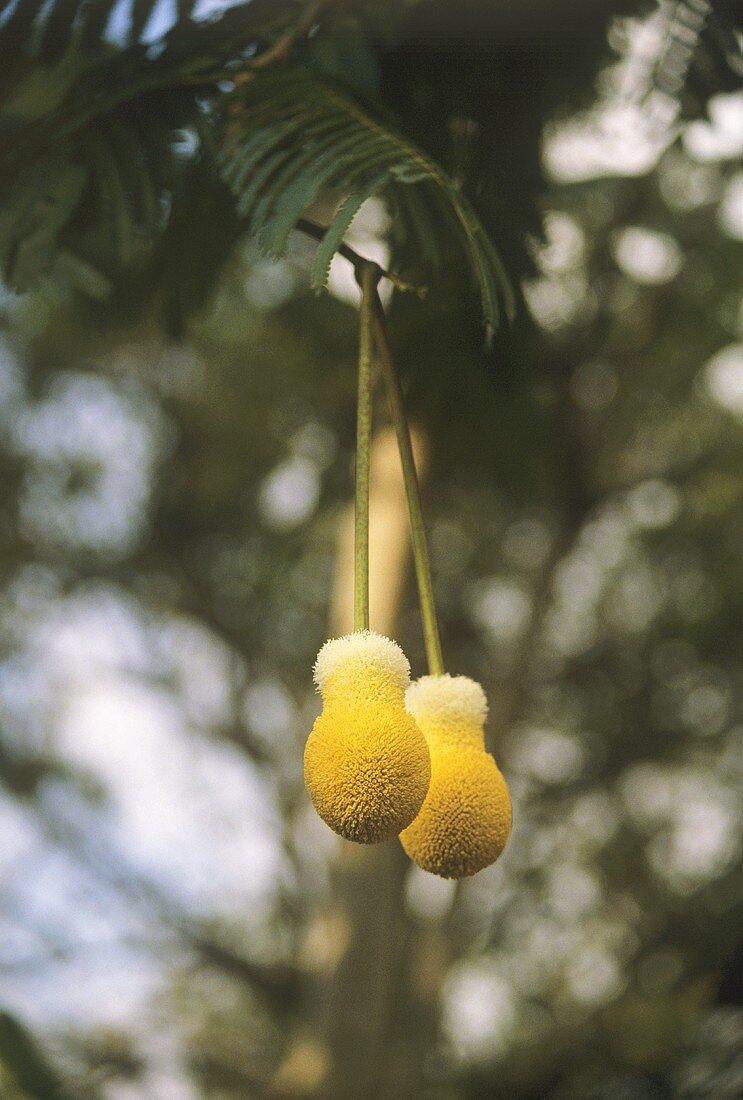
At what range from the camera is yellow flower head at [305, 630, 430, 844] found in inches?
14.0

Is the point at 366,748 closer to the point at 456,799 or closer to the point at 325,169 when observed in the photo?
the point at 456,799

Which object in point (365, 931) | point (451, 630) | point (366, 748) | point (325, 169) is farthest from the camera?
point (451, 630)

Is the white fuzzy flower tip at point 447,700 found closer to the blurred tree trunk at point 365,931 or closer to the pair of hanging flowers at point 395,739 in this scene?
the pair of hanging flowers at point 395,739

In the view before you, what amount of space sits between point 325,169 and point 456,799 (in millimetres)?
287

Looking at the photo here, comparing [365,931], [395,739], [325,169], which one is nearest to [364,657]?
[395,739]

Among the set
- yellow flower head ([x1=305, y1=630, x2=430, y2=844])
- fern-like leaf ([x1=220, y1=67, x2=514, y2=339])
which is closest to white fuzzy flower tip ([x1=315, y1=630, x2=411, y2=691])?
yellow flower head ([x1=305, y1=630, x2=430, y2=844])

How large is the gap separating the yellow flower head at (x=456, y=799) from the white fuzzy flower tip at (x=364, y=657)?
0.11 ft

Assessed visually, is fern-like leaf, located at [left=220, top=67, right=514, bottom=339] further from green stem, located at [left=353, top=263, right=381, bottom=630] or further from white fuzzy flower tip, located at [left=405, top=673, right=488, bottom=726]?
white fuzzy flower tip, located at [left=405, top=673, right=488, bottom=726]

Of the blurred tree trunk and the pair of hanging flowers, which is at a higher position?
the pair of hanging flowers

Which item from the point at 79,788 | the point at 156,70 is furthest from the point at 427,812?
the point at 79,788

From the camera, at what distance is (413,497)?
1.34 feet

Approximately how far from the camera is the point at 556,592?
9.95 ft

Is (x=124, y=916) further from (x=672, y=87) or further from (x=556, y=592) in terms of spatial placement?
(x=672, y=87)

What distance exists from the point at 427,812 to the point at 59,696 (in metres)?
3.32
